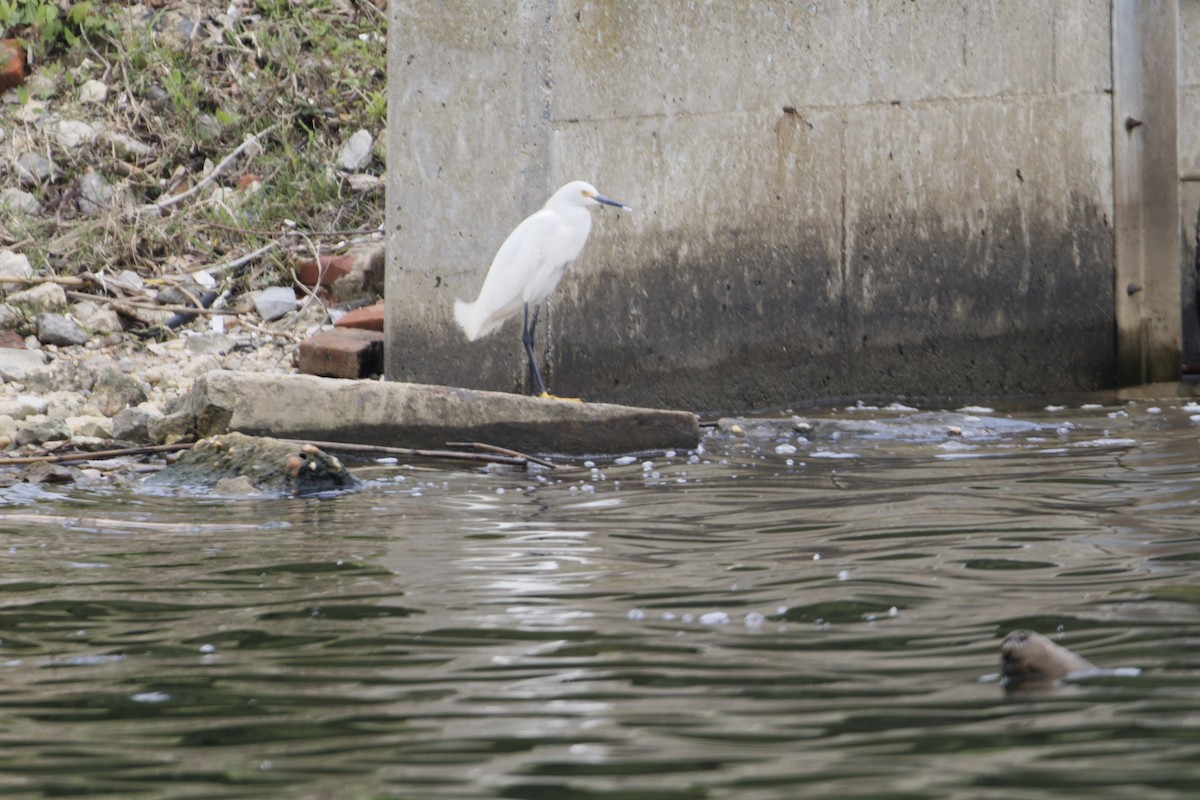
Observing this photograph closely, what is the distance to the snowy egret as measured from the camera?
21.4 ft

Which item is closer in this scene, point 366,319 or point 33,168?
point 366,319

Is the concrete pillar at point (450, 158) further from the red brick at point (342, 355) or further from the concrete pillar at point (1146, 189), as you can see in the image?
the concrete pillar at point (1146, 189)

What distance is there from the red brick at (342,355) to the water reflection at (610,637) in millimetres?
2459

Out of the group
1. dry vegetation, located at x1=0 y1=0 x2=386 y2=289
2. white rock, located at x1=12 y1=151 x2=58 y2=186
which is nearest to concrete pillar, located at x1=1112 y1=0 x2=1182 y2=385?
dry vegetation, located at x1=0 y1=0 x2=386 y2=289

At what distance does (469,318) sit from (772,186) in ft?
5.33

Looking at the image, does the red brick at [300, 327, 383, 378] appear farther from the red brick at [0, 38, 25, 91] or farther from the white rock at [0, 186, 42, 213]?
the red brick at [0, 38, 25, 91]

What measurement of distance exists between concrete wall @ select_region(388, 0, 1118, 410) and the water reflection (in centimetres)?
230

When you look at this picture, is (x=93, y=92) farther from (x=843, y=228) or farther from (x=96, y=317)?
(x=843, y=228)

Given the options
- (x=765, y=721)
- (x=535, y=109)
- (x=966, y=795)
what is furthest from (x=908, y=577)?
(x=535, y=109)

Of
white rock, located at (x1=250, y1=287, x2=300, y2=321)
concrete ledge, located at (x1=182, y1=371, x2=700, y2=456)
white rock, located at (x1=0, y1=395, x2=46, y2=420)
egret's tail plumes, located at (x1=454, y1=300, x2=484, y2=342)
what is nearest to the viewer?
concrete ledge, located at (x1=182, y1=371, x2=700, y2=456)

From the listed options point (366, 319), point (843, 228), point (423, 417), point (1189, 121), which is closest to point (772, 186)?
point (843, 228)

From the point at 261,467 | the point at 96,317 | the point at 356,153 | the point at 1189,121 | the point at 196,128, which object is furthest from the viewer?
the point at 196,128

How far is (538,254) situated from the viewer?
650 cm

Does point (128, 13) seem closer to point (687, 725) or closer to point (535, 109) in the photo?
point (535, 109)
